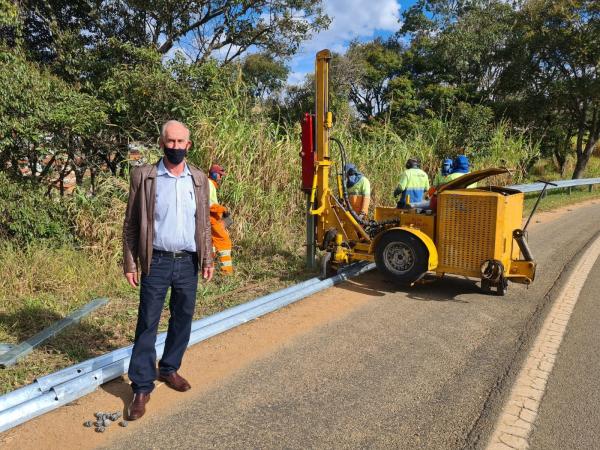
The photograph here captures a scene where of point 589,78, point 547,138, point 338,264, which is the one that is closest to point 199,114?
point 338,264

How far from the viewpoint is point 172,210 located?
3309mm

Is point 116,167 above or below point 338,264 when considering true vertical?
above

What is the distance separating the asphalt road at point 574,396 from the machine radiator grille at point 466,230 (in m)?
1.20

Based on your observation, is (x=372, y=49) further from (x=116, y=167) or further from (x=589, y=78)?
(x=116, y=167)

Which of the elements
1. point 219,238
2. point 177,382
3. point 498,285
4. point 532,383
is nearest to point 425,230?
point 498,285

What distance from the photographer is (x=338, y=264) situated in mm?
6875

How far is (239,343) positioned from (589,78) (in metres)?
20.8

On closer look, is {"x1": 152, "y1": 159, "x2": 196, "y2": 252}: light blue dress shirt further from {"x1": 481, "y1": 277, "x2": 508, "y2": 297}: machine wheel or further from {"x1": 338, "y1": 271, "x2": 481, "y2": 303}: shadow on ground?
{"x1": 481, "y1": 277, "x2": 508, "y2": 297}: machine wheel

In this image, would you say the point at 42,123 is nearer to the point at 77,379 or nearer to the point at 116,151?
the point at 116,151

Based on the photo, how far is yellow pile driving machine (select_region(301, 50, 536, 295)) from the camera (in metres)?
5.77

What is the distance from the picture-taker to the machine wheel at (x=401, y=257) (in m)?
5.99

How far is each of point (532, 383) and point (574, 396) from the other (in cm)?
29

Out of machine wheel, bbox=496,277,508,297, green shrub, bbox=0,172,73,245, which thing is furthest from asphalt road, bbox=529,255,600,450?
green shrub, bbox=0,172,73,245

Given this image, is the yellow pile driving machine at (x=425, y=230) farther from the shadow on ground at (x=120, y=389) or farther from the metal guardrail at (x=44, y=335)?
the shadow on ground at (x=120, y=389)
